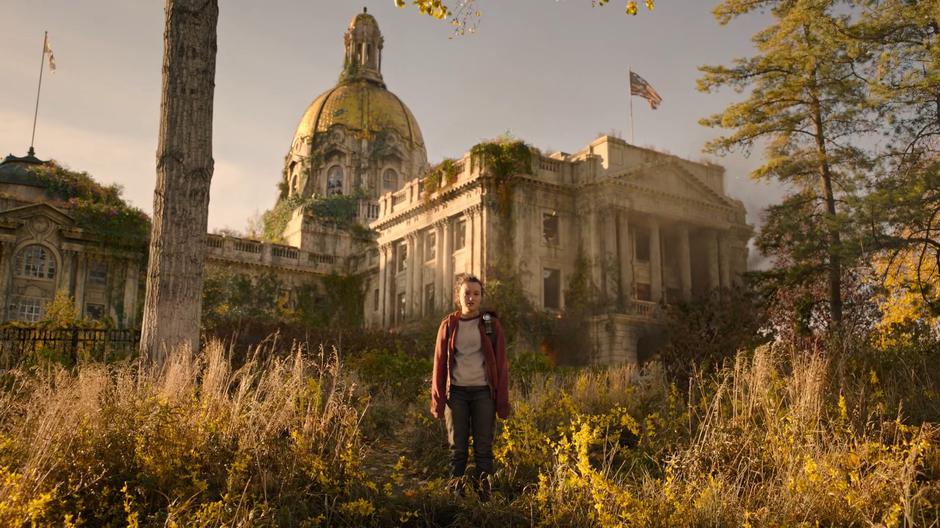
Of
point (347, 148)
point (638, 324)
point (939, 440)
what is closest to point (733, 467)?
point (939, 440)

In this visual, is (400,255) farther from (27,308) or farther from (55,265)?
(27,308)

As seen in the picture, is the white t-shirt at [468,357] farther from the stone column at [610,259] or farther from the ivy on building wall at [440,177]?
the ivy on building wall at [440,177]

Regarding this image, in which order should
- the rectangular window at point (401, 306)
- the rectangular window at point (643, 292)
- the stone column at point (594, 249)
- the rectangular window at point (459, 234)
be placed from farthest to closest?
1. the rectangular window at point (401, 306)
2. the rectangular window at point (643, 292)
3. the rectangular window at point (459, 234)
4. the stone column at point (594, 249)

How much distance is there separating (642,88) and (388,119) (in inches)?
1389

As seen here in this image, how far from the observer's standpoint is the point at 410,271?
143 ft

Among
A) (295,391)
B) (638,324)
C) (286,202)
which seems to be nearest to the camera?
(295,391)

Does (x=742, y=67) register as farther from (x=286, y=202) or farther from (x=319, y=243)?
(x=286, y=202)

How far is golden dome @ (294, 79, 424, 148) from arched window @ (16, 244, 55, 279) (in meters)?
32.6

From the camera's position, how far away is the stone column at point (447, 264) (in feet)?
130

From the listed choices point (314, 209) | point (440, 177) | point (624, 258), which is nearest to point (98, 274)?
point (440, 177)

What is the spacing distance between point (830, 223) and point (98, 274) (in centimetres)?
3367

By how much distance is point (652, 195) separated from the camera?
4047 cm

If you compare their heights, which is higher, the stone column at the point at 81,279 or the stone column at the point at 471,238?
the stone column at the point at 471,238

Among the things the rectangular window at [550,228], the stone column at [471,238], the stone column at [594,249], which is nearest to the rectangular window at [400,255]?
the stone column at [471,238]
